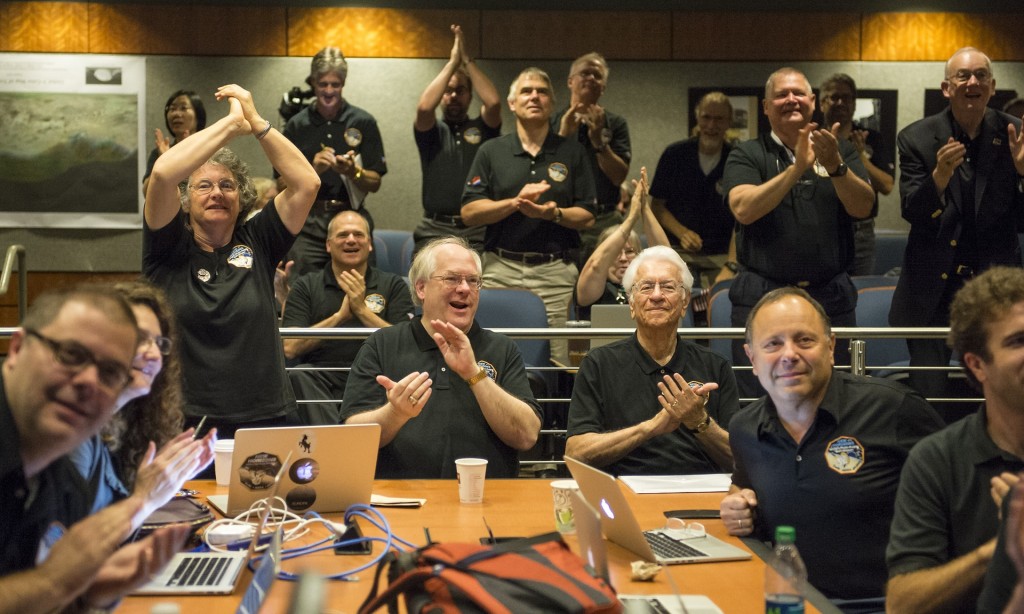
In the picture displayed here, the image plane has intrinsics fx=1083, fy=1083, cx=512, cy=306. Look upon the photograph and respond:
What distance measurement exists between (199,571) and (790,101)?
3020mm

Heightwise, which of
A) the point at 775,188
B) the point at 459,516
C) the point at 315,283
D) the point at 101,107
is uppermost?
the point at 101,107

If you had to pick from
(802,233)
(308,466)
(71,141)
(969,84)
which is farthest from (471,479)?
(71,141)

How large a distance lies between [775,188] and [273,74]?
4.81 m

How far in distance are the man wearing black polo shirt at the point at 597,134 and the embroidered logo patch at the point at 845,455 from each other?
2.87m

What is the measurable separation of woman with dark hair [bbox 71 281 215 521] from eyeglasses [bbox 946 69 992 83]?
3.38m

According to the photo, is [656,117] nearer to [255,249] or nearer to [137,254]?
[137,254]

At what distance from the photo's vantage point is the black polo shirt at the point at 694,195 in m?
6.24

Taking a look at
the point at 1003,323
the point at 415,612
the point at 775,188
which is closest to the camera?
the point at 415,612

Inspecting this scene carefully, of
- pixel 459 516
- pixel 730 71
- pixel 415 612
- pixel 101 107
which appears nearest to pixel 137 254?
pixel 101 107

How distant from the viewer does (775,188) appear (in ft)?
13.6

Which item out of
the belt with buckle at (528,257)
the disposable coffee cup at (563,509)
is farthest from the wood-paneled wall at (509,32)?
the disposable coffee cup at (563,509)

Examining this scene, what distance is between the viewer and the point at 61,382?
66.8 inches

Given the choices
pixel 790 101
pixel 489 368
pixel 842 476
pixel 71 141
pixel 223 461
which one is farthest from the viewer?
pixel 71 141

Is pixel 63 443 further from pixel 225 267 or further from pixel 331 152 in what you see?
pixel 331 152
